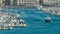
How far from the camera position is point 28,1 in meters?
16.0

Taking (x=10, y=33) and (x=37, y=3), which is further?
(x=37, y=3)

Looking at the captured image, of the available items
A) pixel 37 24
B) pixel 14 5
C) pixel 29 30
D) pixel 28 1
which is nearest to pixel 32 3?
pixel 28 1

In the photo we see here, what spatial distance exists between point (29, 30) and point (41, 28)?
60 cm

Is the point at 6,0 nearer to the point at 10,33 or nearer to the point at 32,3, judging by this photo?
the point at 32,3

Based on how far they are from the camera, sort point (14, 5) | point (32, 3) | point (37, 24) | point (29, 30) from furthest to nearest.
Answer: point (32, 3), point (14, 5), point (37, 24), point (29, 30)

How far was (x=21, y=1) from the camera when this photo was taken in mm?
15586

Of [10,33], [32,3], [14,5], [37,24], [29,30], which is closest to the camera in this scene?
[10,33]

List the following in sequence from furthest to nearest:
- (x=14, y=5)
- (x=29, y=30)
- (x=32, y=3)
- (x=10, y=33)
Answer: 1. (x=32, y=3)
2. (x=14, y=5)
3. (x=29, y=30)
4. (x=10, y=33)

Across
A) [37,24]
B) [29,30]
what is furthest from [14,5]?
[29,30]

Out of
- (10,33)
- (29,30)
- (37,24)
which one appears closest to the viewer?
(10,33)

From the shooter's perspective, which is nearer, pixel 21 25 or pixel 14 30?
pixel 14 30

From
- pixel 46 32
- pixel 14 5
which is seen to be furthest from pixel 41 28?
pixel 14 5

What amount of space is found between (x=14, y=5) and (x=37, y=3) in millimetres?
2028

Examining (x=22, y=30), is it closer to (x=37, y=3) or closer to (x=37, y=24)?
(x=37, y=24)
